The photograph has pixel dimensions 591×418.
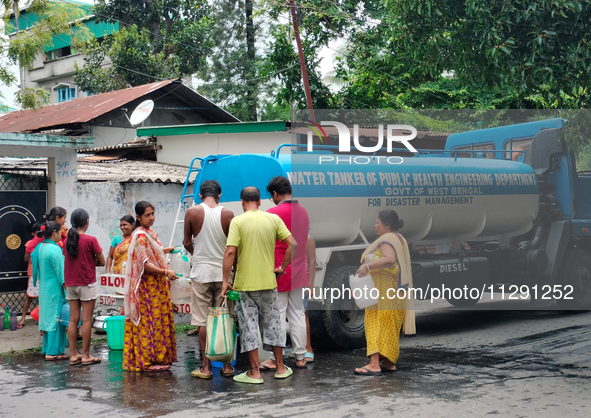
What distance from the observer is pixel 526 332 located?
855cm

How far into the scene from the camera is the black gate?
946 centimetres

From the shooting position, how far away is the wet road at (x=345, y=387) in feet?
16.2

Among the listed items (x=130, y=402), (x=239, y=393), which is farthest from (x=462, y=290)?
(x=130, y=402)

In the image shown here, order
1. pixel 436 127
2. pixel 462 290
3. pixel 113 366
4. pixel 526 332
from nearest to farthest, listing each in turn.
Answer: pixel 113 366
pixel 526 332
pixel 462 290
pixel 436 127

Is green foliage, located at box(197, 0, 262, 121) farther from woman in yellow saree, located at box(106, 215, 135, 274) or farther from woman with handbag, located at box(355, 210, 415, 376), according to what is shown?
woman with handbag, located at box(355, 210, 415, 376)

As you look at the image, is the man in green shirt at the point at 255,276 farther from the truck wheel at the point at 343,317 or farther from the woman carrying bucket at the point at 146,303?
the truck wheel at the point at 343,317

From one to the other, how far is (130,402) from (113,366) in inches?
61.5

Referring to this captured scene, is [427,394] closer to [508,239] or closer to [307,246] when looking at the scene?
[307,246]

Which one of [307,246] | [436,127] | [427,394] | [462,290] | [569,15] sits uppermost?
[436,127]

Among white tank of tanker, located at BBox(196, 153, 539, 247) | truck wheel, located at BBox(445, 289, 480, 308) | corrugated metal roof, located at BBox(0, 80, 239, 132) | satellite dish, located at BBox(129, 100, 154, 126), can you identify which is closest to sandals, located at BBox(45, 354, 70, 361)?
white tank of tanker, located at BBox(196, 153, 539, 247)

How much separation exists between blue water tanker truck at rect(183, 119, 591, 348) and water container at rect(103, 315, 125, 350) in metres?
1.75

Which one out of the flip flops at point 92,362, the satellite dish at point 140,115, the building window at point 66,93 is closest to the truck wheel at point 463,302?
the flip flops at point 92,362

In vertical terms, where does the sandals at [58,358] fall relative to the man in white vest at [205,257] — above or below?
below

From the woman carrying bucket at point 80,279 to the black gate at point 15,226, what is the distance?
3.20 meters
